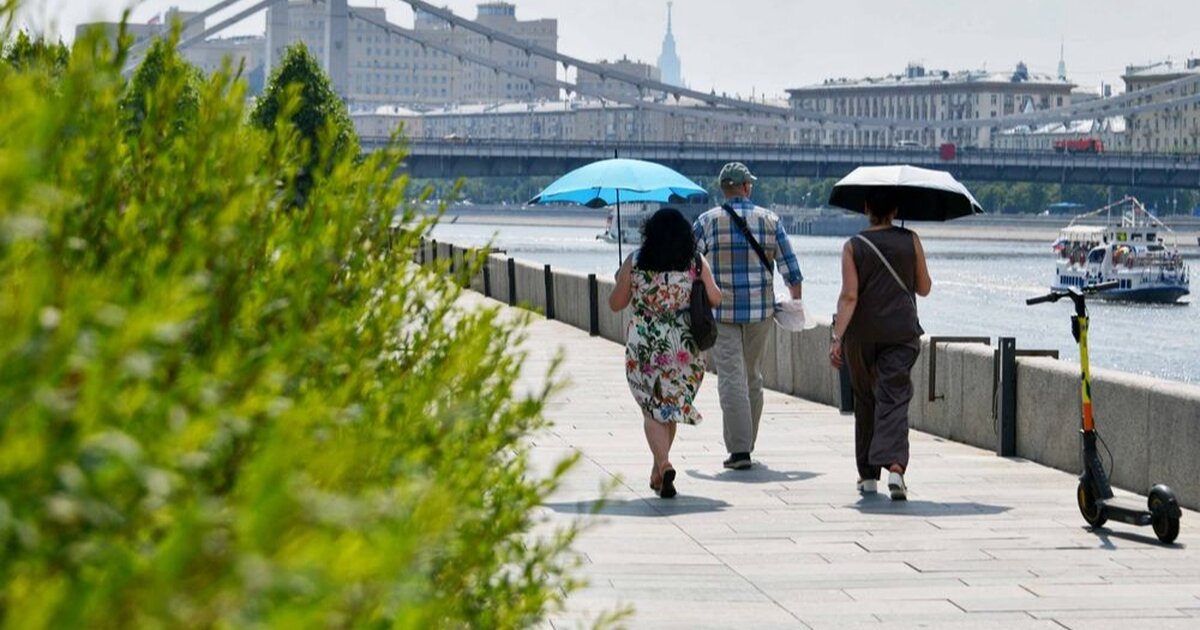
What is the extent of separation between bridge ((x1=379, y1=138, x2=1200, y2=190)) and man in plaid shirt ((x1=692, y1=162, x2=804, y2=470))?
85.2m

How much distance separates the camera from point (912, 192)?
11.4 meters

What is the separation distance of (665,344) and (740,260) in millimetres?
1303

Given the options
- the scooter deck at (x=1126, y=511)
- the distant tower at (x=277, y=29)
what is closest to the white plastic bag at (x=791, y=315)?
the scooter deck at (x=1126, y=511)

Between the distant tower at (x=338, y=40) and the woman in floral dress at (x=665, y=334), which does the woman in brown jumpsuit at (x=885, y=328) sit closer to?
the woman in floral dress at (x=665, y=334)

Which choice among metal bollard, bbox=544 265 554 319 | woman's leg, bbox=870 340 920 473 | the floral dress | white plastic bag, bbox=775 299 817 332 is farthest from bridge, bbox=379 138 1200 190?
woman's leg, bbox=870 340 920 473

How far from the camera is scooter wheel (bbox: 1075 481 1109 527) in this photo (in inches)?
371

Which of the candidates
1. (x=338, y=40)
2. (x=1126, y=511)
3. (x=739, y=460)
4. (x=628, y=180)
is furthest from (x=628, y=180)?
(x=338, y=40)

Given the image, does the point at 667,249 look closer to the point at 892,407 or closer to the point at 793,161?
the point at 892,407

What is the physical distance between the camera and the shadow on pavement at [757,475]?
11.4 metres

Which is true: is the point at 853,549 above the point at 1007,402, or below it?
below

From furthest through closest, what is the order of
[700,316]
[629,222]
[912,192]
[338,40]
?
[629,222] < [338,40] < [912,192] < [700,316]

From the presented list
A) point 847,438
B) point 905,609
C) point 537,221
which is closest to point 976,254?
point 537,221

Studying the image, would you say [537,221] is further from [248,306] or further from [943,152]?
[248,306]

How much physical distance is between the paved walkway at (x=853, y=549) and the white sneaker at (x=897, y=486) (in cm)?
7
